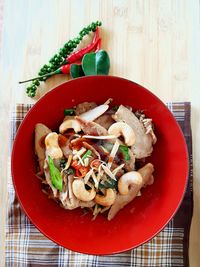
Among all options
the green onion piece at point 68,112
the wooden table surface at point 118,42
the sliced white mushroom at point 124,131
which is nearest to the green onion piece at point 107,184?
the sliced white mushroom at point 124,131

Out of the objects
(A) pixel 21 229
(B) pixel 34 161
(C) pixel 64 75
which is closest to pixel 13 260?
(A) pixel 21 229

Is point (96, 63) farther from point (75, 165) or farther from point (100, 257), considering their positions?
point (100, 257)

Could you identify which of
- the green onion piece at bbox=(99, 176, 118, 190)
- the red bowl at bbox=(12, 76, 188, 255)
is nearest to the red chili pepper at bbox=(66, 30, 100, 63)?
the red bowl at bbox=(12, 76, 188, 255)

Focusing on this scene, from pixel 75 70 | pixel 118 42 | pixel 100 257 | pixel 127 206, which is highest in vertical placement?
pixel 118 42

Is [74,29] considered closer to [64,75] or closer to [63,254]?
[64,75]

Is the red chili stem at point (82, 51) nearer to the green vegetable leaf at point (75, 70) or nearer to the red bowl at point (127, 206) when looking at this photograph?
the green vegetable leaf at point (75, 70)

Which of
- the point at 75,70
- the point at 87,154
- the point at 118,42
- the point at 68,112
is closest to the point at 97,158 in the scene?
the point at 87,154
